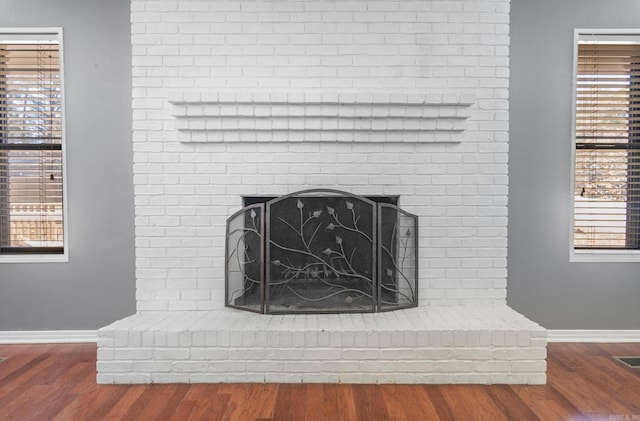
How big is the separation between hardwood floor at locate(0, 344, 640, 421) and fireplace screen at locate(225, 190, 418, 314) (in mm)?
505

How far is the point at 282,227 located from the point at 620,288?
7.49ft

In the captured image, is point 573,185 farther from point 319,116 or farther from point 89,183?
point 89,183

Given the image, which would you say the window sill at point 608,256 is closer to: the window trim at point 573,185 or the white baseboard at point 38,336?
the window trim at point 573,185

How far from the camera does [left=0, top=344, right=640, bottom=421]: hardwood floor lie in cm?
206

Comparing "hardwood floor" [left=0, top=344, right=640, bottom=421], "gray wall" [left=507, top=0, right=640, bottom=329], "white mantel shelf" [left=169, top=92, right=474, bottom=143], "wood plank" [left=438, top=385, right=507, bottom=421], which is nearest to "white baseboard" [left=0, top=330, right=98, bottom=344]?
"hardwood floor" [left=0, top=344, right=640, bottom=421]

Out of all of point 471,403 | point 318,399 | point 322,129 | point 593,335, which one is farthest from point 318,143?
point 593,335

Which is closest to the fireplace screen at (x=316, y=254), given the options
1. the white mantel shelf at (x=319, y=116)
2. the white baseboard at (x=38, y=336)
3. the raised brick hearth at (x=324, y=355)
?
the raised brick hearth at (x=324, y=355)

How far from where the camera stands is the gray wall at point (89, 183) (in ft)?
9.74

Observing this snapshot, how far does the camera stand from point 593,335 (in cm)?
303

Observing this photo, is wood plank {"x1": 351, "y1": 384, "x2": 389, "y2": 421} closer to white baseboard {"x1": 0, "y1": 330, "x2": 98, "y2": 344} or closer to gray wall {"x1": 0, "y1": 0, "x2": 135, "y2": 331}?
gray wall {"x1": 0, "y1": 0, "x2": 135, "y2": 331}

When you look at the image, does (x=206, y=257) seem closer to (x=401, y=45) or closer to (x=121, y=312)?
(x=121, y=312)

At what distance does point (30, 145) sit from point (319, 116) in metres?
1.95

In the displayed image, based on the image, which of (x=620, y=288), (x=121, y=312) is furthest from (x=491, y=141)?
(x=121, y=312)

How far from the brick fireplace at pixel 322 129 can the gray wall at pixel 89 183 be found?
0.61ft
